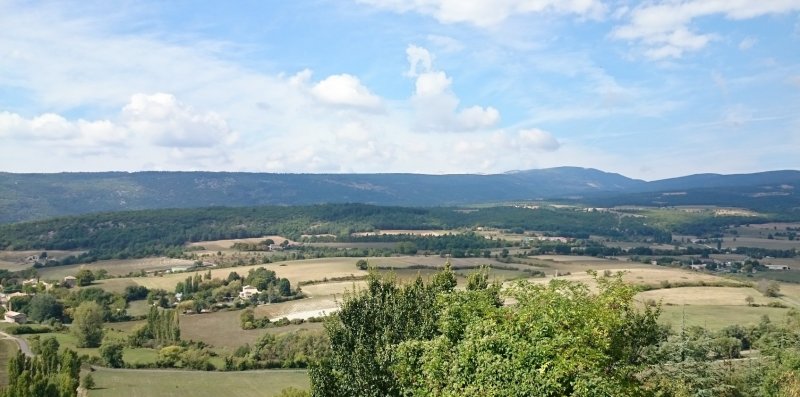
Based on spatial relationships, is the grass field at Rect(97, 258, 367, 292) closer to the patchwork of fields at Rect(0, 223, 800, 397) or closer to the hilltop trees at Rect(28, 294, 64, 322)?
the patchwork of fields at Rect(0, 223, 800, 397)

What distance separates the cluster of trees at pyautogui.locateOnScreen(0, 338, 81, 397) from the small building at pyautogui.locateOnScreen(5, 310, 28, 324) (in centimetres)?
3397

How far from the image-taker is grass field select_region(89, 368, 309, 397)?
157 feet

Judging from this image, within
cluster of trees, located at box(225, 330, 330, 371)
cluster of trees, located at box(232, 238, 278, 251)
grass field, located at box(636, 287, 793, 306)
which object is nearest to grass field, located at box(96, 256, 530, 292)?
cluster of trees, located at box(232, 238, 278, 251)

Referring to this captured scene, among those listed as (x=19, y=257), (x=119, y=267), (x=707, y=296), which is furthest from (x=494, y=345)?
(x=19, y=257)

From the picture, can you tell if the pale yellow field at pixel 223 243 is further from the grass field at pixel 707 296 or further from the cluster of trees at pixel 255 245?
the grass field at pixel 707 296

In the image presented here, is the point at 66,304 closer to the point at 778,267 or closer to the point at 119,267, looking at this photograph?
the point at 119,267

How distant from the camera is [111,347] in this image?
58656 mm

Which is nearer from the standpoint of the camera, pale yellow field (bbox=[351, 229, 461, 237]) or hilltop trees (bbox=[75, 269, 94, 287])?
hilltop trees (bbox=[75, 269, 94, 287])

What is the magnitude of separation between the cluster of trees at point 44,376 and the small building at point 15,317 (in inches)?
1337

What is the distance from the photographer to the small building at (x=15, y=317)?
252 feet

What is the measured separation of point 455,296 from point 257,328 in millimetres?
57726

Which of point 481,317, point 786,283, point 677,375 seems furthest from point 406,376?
point 786,283

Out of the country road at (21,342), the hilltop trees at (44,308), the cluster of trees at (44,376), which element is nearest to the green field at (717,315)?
the cluster of trees at (44,376)

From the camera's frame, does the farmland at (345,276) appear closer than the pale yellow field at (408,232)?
Yes
